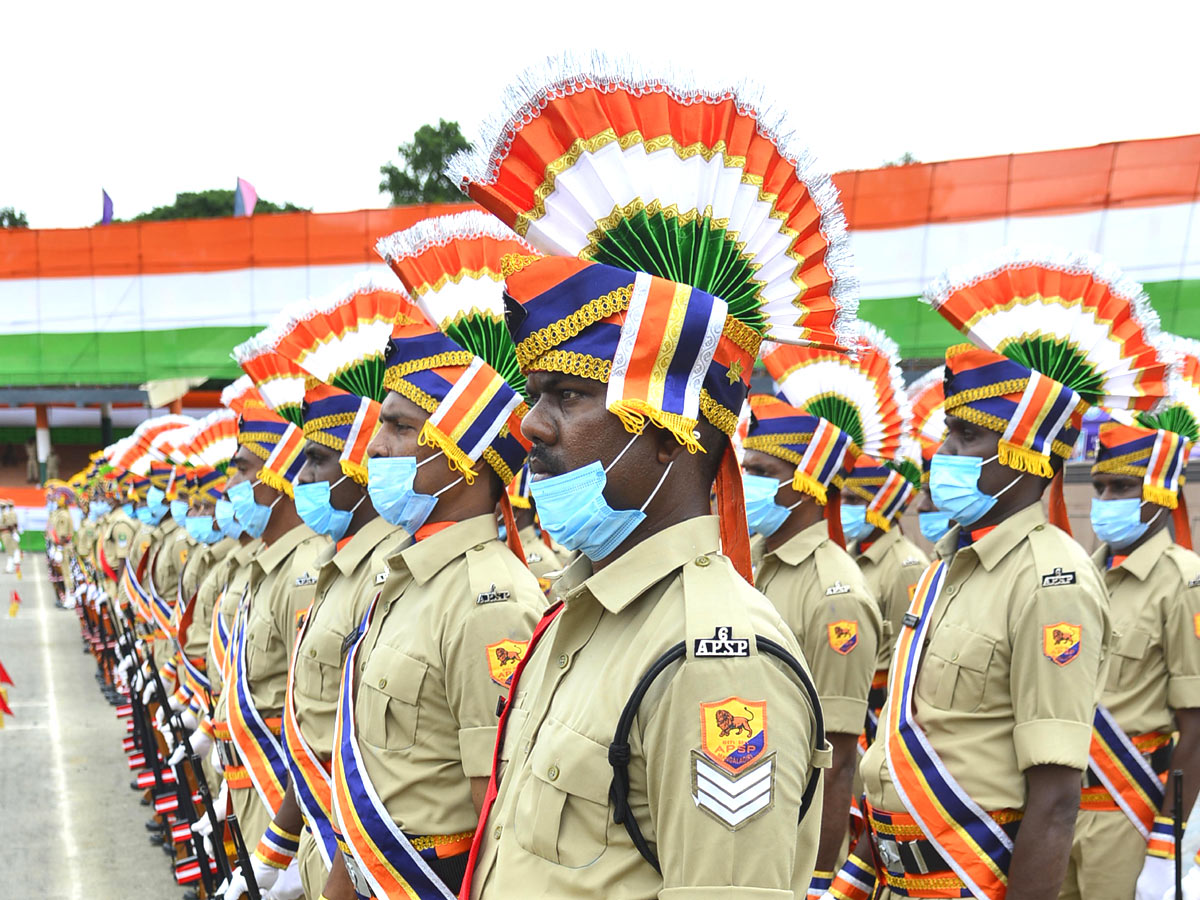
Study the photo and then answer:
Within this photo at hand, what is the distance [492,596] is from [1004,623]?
1624mm

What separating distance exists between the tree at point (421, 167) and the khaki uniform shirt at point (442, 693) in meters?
39.0

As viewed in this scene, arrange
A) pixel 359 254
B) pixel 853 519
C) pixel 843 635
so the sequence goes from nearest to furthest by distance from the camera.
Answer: pixel 843 635
pixel 853 519
pixel 359 254

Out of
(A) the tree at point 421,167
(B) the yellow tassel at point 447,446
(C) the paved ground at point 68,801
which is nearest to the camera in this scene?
(B) the yellow tassel at point 447,446

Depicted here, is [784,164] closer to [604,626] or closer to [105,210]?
[604,626]

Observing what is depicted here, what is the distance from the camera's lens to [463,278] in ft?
13.2

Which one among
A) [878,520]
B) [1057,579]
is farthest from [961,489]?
[878,520]

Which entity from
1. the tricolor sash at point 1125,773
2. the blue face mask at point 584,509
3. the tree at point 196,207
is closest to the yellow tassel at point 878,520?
the tricolor sash at point 1125,773

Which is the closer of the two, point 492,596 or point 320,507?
point 492,596

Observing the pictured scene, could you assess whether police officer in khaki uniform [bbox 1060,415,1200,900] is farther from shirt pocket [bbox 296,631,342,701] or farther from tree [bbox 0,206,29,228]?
tree [bbox 0,206,29,228]

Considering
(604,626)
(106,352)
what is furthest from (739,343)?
(106,352)

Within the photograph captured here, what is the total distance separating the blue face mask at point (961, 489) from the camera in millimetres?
3883

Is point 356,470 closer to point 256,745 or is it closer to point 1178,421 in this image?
point 256,745

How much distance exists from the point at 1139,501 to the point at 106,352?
83.4 ft

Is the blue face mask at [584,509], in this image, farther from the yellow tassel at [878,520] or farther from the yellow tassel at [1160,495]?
the yellow tassel at [878,520]
